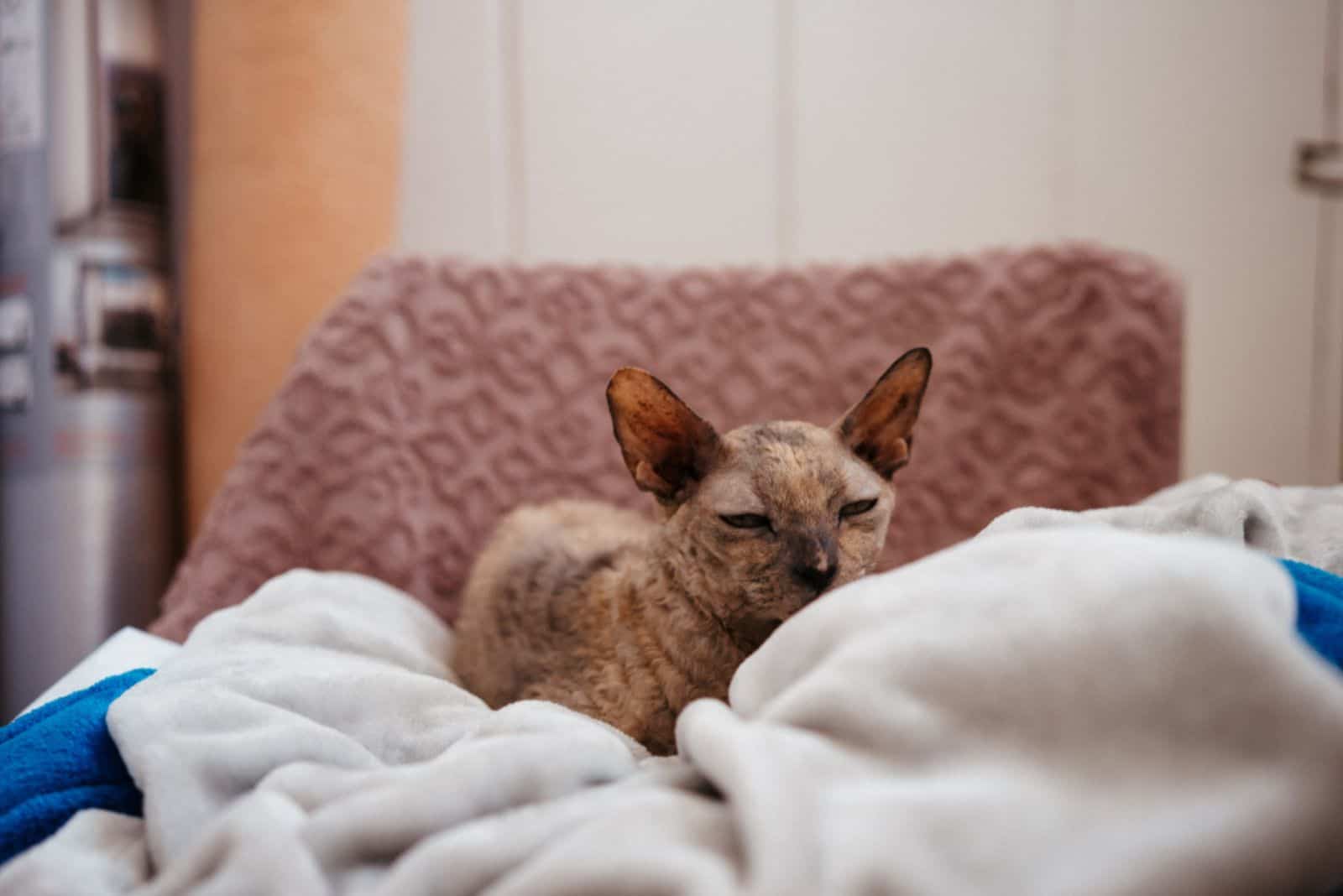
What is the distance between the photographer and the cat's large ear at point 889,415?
3.02 feet

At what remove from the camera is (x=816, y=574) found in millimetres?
769

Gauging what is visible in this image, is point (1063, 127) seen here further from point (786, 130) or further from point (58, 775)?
point (58, 775)

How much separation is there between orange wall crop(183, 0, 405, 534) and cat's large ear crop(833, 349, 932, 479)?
3.36 ft

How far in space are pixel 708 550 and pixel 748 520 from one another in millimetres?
55

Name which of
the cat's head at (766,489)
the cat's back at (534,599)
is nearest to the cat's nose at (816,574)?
the cat's head at (766,489)

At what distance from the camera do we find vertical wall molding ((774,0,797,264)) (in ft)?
6.19

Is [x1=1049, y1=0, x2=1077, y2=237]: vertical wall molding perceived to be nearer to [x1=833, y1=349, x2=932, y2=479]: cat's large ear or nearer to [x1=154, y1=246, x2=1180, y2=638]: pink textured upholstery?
[x1=154, y1=246, x2=1180, y2=638]: pink textured upholstery

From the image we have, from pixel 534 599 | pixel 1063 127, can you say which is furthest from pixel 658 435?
pixel 1063 127

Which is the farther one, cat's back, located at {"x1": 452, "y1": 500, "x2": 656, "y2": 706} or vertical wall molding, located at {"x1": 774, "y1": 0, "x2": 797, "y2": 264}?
vertical wall molding, located at {"x1": 774, "y1": 0, "x2": 797, "y2": 264}

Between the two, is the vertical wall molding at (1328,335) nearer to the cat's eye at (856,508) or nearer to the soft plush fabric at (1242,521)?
the soft plush fabric at (1242,521)

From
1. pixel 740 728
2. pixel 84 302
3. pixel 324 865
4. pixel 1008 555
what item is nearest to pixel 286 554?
pixel 84 302

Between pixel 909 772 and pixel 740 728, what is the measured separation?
10 centimetres

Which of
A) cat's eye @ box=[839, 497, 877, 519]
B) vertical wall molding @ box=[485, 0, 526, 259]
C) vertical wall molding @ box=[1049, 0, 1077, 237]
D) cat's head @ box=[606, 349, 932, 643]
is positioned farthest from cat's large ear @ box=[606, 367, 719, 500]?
vertical wall molding @ box=[1049, 0, 1077, 237]

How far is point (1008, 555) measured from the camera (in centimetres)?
56
